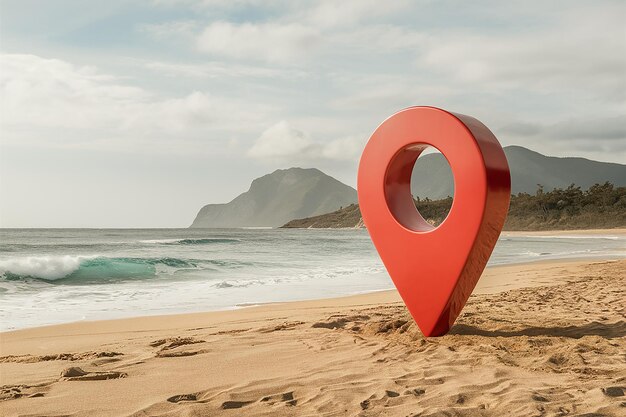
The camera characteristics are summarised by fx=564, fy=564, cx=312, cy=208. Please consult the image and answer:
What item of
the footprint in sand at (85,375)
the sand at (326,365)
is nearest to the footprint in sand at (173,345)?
the sand at (326,365)

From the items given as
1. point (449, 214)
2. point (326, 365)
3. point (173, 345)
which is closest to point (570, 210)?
point (449, 214)

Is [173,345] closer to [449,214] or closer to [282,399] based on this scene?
[282,399]

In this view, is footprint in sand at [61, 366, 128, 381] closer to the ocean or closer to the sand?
the sand

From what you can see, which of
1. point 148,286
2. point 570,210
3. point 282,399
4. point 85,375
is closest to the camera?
point 282,399

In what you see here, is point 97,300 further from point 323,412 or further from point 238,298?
point 323,412

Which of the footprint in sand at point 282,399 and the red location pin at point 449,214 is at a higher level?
the red location pin at point 449,214

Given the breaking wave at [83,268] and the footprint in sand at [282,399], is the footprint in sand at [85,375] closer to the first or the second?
the footprint in sand at [282,399]
